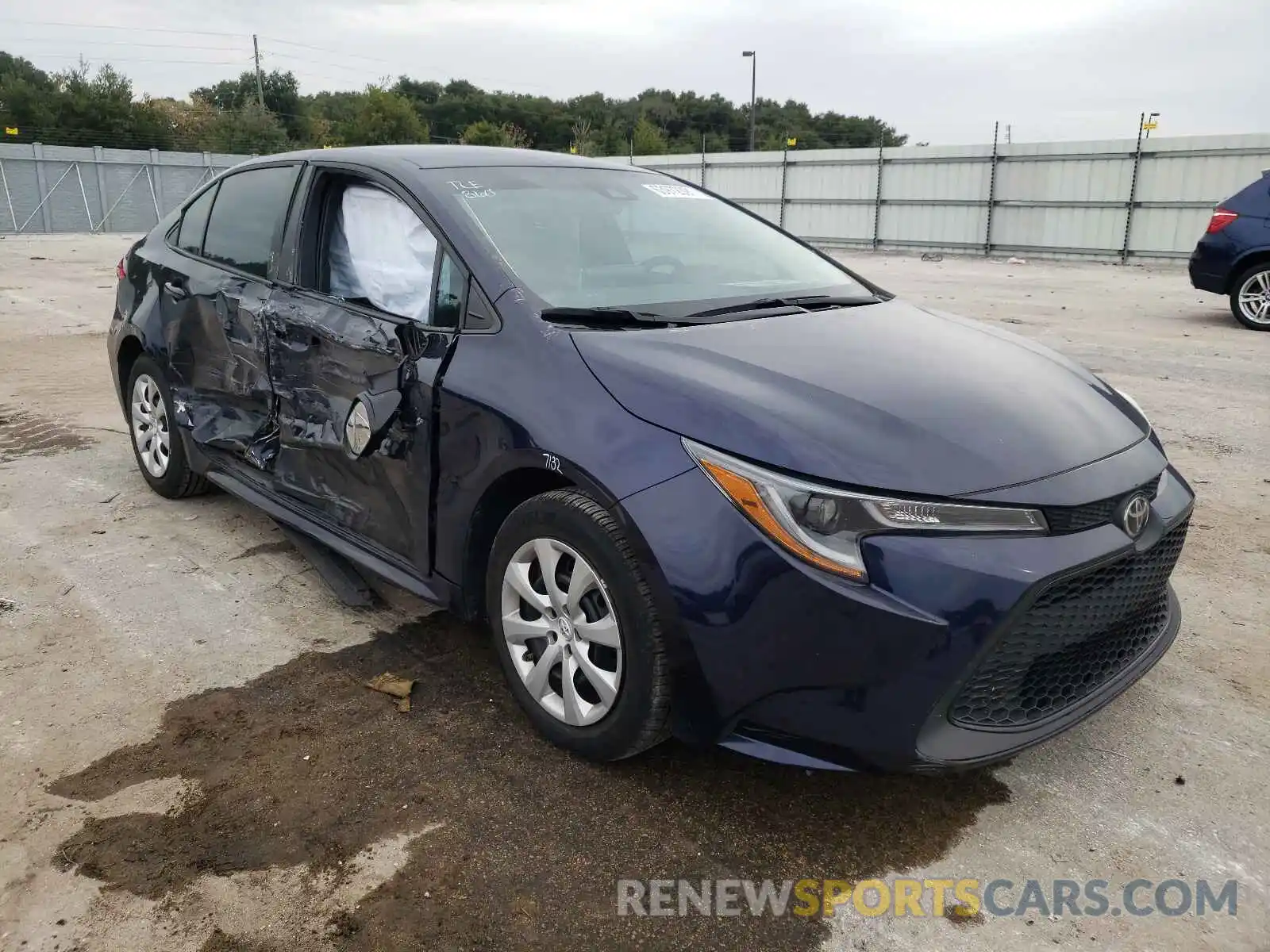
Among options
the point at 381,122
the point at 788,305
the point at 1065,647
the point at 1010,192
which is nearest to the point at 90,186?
the point at 1010,192

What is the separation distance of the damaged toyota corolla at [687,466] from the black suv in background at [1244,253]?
28.2 ft

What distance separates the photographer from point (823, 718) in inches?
84.7

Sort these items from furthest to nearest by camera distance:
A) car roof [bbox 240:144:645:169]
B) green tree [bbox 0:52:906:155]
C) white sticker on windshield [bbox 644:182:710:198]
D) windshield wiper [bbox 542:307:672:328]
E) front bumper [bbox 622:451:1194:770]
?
green tree [bbox 0:52:906:155] < white sticker on windshield [bbox 644:182:710:198] < car roof [bbox 240:144:645:169] < windshield wiper [bbox 542:307:672:328] < front bumper [bbox 622:451:1194:770]

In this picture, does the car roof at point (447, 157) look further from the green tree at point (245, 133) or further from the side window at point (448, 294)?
the green tree at point (245, 133)

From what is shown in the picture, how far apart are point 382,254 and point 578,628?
1538 millimetres

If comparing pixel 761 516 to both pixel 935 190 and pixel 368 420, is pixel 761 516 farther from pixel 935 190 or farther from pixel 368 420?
pixel 935 190

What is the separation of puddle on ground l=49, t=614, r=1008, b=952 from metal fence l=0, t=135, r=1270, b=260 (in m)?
20.2

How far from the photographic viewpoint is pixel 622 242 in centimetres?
329

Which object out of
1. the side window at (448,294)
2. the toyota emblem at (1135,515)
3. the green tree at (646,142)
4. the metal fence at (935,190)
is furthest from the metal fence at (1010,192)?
the green tree at (646,142)

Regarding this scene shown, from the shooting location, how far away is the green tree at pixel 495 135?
5644 centimetres

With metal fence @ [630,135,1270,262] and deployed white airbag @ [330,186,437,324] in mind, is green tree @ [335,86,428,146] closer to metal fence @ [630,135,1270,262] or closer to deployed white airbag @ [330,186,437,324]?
metal fence @ [630,135,1270,262]

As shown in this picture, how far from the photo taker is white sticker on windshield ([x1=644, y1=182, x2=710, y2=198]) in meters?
3.72

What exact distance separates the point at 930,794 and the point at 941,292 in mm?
12419
